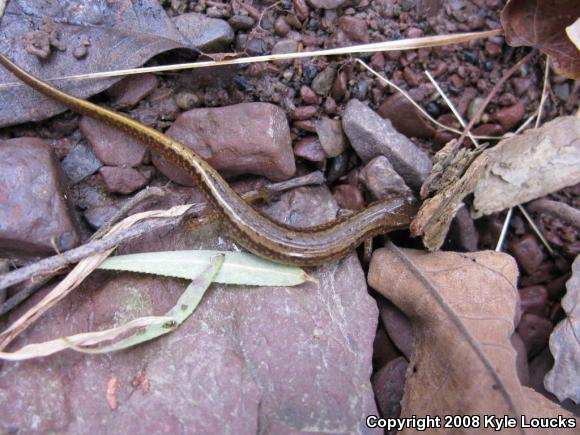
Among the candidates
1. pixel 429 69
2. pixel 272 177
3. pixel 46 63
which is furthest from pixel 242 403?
pixel 429 69

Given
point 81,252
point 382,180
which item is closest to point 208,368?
point 81,252

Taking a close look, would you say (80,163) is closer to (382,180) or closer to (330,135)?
(330,135)

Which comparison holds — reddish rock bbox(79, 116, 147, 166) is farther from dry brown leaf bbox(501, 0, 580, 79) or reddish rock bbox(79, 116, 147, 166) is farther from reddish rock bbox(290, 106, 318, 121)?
dry brown leaf bbox(501, 0, 580, 79)

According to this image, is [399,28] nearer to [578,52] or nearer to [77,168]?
[578,52]

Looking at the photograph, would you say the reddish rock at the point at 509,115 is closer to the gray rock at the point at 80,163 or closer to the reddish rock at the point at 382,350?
the reddish rock at the point at 382,350

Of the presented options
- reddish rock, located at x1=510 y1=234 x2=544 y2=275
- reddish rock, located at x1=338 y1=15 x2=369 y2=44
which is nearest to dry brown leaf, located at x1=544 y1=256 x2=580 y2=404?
Result: reddish rock, located at x1=510 y1=234 x2=544 y2=275

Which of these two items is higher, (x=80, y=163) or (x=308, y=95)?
(x=308, y=95)

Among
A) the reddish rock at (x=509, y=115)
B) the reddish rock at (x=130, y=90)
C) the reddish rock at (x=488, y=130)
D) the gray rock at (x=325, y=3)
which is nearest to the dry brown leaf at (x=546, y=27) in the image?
the reddish rock at (x=509, y=115)
